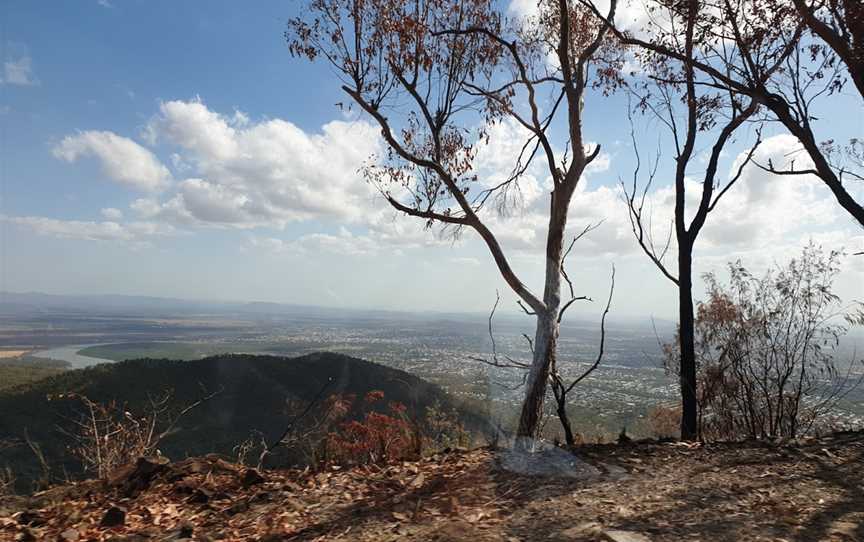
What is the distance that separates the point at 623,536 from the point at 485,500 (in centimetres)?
109

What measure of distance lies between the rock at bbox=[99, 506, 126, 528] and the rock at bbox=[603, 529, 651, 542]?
3.11m

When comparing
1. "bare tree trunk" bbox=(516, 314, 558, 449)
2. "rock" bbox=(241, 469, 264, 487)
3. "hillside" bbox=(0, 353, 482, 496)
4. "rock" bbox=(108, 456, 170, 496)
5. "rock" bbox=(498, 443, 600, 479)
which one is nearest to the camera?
"rock" bbox=(108, 456, 170, 496)

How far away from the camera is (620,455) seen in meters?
4.74

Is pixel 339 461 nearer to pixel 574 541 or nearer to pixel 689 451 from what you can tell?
pixel 574 541

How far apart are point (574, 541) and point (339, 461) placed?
2497mm

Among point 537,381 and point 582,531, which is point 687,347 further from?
point 582,531

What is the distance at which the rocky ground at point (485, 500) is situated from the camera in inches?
122

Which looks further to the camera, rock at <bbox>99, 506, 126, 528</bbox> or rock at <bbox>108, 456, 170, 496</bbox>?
rock at <bbox>108, 456, 170, 496</bbox>

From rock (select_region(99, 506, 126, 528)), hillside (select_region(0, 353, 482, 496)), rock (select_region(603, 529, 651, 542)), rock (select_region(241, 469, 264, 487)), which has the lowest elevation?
hillside (select_region(0, 353, 482, 496))

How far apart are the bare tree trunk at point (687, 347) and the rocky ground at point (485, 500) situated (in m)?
1.10

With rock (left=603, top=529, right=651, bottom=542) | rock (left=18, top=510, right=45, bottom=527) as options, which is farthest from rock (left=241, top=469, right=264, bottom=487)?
rock (left=603, top=529, right=651, bottom=542)

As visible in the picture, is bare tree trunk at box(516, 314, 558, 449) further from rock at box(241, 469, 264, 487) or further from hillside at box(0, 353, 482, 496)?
hillside at box(0, 353, 482, 496)

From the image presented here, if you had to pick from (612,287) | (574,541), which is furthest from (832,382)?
(574,541)

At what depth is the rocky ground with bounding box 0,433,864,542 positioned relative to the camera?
10.2 feet
